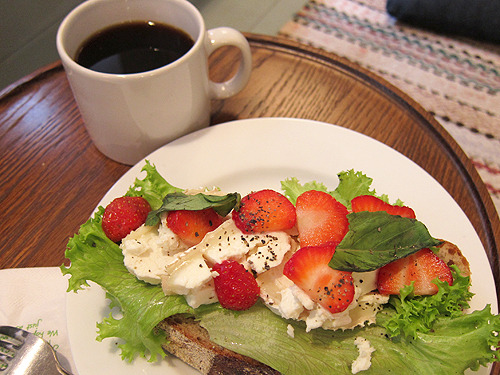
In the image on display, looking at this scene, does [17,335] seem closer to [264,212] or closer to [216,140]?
[264,212]

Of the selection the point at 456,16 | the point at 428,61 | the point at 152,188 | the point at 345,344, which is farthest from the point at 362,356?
the point at 456,16

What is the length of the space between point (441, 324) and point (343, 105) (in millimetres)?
1151

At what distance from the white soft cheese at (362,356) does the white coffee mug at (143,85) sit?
3.55ft

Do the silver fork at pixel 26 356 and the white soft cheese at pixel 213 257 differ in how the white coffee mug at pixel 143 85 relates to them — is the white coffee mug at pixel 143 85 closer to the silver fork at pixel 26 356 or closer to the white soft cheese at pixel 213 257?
the white soft cheese at pixel 213 257

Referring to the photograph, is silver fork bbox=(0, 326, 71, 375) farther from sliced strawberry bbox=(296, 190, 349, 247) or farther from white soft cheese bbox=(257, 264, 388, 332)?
sliced strawberry bbox=(296, 190, 349, 247)

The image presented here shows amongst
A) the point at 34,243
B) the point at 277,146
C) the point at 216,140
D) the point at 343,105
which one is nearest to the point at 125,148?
the point at 216,140

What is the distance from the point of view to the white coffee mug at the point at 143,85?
5.11ft

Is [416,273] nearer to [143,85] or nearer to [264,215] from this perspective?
[264,215]

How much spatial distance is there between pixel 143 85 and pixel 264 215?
2.16 feet

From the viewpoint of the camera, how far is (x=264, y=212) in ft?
4.50

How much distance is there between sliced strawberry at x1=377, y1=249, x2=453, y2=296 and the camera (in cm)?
127

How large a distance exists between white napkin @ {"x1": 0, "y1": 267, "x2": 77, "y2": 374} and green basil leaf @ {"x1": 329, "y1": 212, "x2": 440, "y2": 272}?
91 cm

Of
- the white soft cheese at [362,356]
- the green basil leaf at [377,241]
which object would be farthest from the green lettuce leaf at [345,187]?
the white soft cheese at [362,356]

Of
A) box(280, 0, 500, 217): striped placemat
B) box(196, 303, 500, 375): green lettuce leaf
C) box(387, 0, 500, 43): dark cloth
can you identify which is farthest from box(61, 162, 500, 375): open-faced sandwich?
box(387, 0, 500, 43): dark cloth
